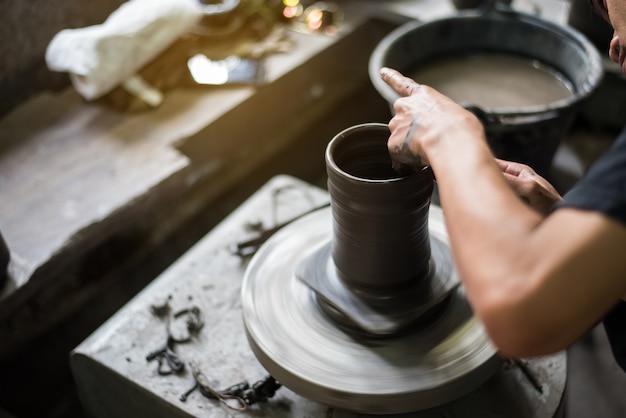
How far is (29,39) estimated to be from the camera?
2.50m

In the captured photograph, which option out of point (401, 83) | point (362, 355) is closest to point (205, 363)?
point (362, 355)

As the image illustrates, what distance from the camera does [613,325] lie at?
1251 millimetres

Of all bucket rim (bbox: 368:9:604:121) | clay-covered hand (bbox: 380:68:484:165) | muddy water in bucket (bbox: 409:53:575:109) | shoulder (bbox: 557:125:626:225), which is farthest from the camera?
muddy water in bucket (bbox: 409:53:575:109)

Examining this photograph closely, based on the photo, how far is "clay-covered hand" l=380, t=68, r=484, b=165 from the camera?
3.32 feet

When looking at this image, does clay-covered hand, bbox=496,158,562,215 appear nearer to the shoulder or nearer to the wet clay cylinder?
the wet clay cylinder

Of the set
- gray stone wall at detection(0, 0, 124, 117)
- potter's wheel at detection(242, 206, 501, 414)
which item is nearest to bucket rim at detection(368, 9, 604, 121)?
potter's wheel at detection(242, 206, 501, 414)

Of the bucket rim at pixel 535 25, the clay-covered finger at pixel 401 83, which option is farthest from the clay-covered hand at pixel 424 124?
the bucket rim at pixel 535 25

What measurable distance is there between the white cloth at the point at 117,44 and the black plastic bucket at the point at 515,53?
85cm

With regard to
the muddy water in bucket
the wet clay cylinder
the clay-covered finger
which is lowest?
the muddy water in bucket

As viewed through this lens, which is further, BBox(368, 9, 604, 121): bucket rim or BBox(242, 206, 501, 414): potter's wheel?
BBox(368, 9, 604, 121): bucket rim

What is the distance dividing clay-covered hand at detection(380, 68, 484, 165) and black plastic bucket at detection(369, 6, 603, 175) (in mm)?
Result: 838

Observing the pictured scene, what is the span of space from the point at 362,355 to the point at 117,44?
1632mm

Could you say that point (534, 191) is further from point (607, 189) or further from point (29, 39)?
point (29, 39)

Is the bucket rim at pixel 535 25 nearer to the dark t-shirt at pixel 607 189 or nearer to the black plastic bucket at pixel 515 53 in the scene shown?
the black plastic bucket at pixel 515 53
